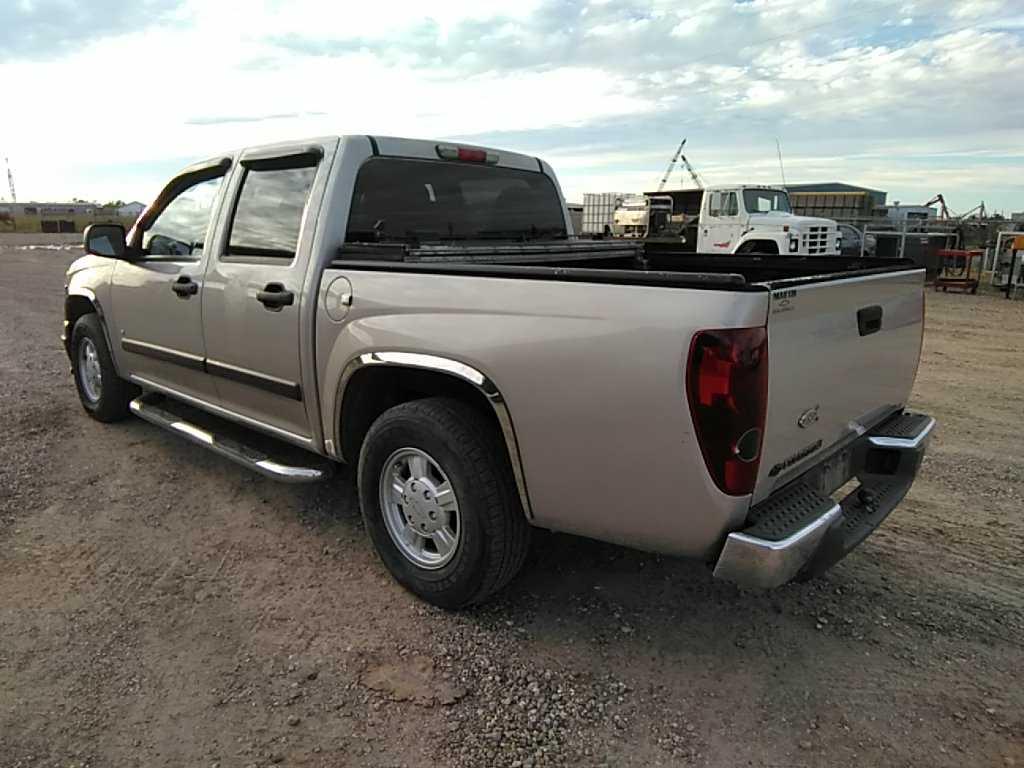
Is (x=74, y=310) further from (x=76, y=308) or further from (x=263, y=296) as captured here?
(x=263, y=296)

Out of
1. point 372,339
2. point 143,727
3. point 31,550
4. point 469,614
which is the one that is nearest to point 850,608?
point 469,614

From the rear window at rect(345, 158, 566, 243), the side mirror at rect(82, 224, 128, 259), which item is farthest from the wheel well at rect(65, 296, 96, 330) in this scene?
the rear window at rect(345, 158, 566, 243)

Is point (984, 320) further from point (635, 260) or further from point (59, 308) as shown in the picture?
point (59, 308)

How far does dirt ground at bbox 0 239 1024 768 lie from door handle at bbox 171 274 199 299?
3.94 ft

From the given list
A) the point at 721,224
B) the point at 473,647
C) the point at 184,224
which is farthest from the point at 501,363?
the point at 721,224

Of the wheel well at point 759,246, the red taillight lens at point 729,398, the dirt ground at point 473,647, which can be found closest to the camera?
the red taillight lens at point 729,398

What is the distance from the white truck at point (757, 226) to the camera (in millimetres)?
15008

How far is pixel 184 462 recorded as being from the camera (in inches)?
197

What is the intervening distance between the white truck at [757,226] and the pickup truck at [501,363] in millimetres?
11418

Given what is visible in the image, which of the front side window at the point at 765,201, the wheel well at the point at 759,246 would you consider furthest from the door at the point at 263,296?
the front side window at the point at 765,201

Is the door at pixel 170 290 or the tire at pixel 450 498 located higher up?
the door at pixel 170 290

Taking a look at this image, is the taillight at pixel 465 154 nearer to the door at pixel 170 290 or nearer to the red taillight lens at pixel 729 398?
the door at pixel 170 290

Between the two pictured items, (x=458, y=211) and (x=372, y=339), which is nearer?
(x=372, y=339)

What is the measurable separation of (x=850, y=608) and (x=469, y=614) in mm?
1644
